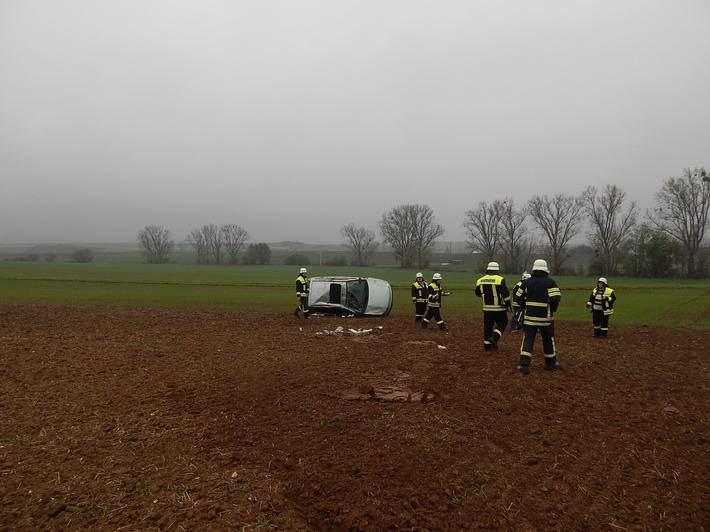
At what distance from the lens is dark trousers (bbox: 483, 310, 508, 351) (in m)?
10.5

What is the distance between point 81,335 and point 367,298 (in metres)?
10.3

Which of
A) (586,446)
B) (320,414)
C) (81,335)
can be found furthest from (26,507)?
(81,335)

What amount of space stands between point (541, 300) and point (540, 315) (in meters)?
0.30

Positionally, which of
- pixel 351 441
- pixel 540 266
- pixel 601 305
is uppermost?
pixel 540 266

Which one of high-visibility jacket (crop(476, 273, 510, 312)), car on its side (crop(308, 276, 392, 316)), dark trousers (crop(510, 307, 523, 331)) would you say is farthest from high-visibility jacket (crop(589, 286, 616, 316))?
car on its side (crop(308, 276, 392, 316))

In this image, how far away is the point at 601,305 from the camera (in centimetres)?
1345

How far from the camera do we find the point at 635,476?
4.57 metres

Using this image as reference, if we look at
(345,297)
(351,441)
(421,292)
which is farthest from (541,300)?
(345,297)

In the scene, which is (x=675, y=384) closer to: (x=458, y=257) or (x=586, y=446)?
(x=586, y=446)

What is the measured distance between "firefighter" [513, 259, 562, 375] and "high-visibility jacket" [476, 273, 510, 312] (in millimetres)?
1228

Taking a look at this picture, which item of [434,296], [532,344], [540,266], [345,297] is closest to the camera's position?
[532,344]

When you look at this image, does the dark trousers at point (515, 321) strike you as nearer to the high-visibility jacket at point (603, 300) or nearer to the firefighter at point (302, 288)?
the high-visibility jacket at point (603, 300)

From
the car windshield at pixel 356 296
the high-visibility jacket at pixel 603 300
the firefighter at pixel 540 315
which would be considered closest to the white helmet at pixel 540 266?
the firefighter at pixel 540 315

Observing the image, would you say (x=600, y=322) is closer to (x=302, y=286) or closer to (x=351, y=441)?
(x=302, y=286)
